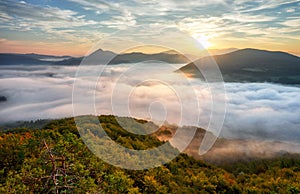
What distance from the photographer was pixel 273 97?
18638 centimetres

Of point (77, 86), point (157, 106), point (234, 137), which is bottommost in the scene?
point (234, 137)

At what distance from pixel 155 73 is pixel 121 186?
280 inches

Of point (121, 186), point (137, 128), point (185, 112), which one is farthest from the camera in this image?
point (137, 128)

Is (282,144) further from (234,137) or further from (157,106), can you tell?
(157,106)

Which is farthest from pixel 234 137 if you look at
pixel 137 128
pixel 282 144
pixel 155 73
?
pixel 155 73

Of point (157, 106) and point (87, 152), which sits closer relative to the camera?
point (87, 152)

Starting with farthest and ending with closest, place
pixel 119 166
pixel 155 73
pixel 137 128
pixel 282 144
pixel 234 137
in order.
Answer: pixel 234 137, pixel 282 144, pixel 137 128, pixel 155 73, pixel 119 166

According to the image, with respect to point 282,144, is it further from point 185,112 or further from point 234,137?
point 185,112

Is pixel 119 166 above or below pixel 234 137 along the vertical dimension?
above

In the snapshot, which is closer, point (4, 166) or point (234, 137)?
point (4, 166)

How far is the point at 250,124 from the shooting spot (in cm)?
17525

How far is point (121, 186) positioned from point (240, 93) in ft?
648

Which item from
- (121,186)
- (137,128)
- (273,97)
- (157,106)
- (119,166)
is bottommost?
(273,97)

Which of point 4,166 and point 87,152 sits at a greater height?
point 87,152
